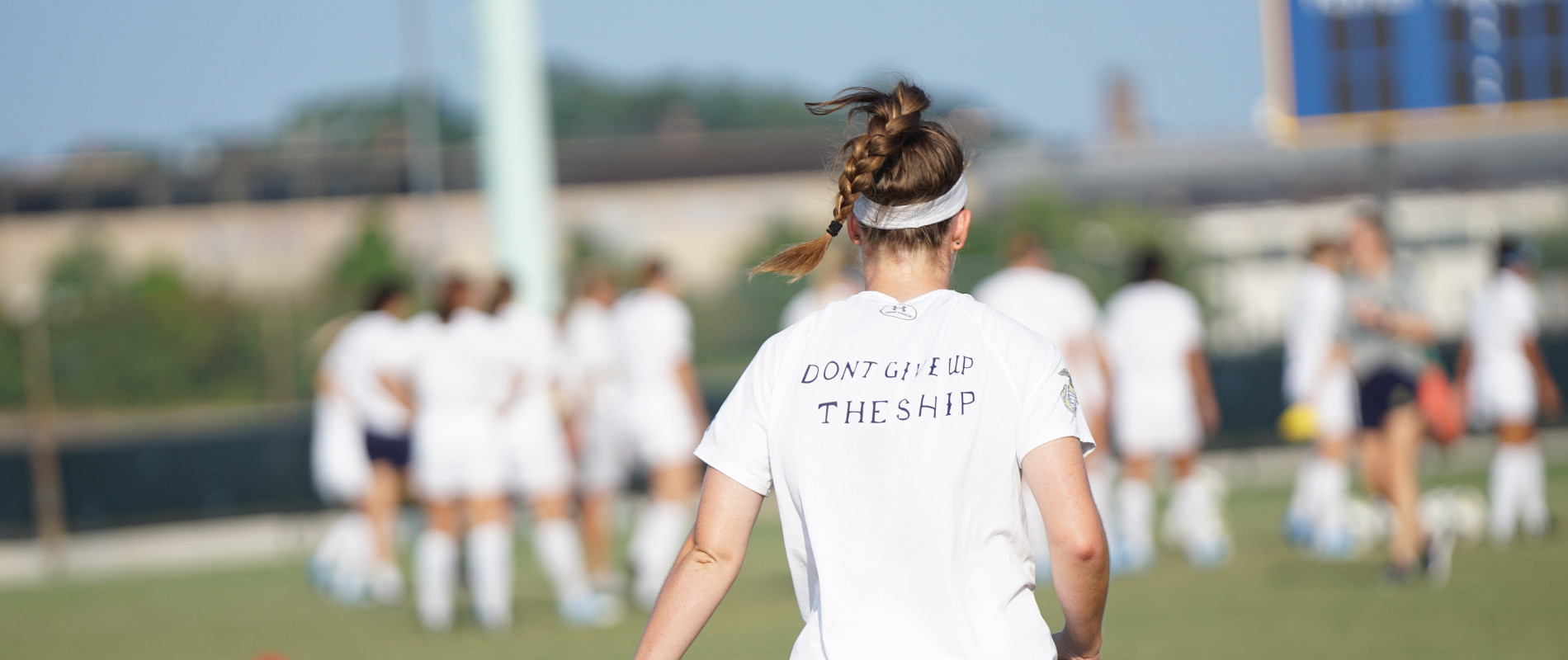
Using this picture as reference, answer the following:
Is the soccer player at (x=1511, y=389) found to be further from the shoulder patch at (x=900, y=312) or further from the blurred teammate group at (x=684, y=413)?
the shoulder patch at (x=900, y=312)

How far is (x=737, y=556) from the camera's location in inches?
99.0

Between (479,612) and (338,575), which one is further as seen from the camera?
(338,575)

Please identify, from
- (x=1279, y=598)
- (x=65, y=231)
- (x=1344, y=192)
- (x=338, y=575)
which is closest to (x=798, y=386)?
(x=1279, y=598)

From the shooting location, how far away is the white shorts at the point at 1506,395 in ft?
32.3

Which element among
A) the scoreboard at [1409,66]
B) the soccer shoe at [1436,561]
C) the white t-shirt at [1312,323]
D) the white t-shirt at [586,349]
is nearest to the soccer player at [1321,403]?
the white t-shirt at [1312,323]

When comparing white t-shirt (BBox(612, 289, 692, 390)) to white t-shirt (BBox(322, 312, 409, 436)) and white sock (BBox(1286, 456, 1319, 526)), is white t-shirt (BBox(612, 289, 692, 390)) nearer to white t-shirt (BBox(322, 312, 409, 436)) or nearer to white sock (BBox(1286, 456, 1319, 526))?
white t-shirt (BBox(322, 312, 409, 436))

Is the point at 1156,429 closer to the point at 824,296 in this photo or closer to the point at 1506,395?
the point at 1506,395

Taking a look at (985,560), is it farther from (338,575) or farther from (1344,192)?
(1344,192)

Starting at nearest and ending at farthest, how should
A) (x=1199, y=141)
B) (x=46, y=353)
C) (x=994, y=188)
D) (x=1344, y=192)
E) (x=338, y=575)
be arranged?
1. (x=338, y=575)
2. (x=46, y=353)
3. (x=1344, y=192)
4. (x=1199, y=141)
5. (x=994, y=188)

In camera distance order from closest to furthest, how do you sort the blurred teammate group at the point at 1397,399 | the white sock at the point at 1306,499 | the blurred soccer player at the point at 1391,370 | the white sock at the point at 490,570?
1. the blurred soccer player at the point at 1391,370
2. the blurred teammate group at the point at 1397,399
3. the white sock at the point at 490,570
4. the white sock at the point at 1306,499

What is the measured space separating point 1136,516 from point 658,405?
3247 millimetres

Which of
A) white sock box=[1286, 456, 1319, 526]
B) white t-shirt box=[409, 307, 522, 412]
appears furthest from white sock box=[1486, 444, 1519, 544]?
white t-shirt box=[409, 307, 522, 412]

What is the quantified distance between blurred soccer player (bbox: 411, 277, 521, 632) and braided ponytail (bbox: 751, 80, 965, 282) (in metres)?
6.39

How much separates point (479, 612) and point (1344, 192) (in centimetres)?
3255
